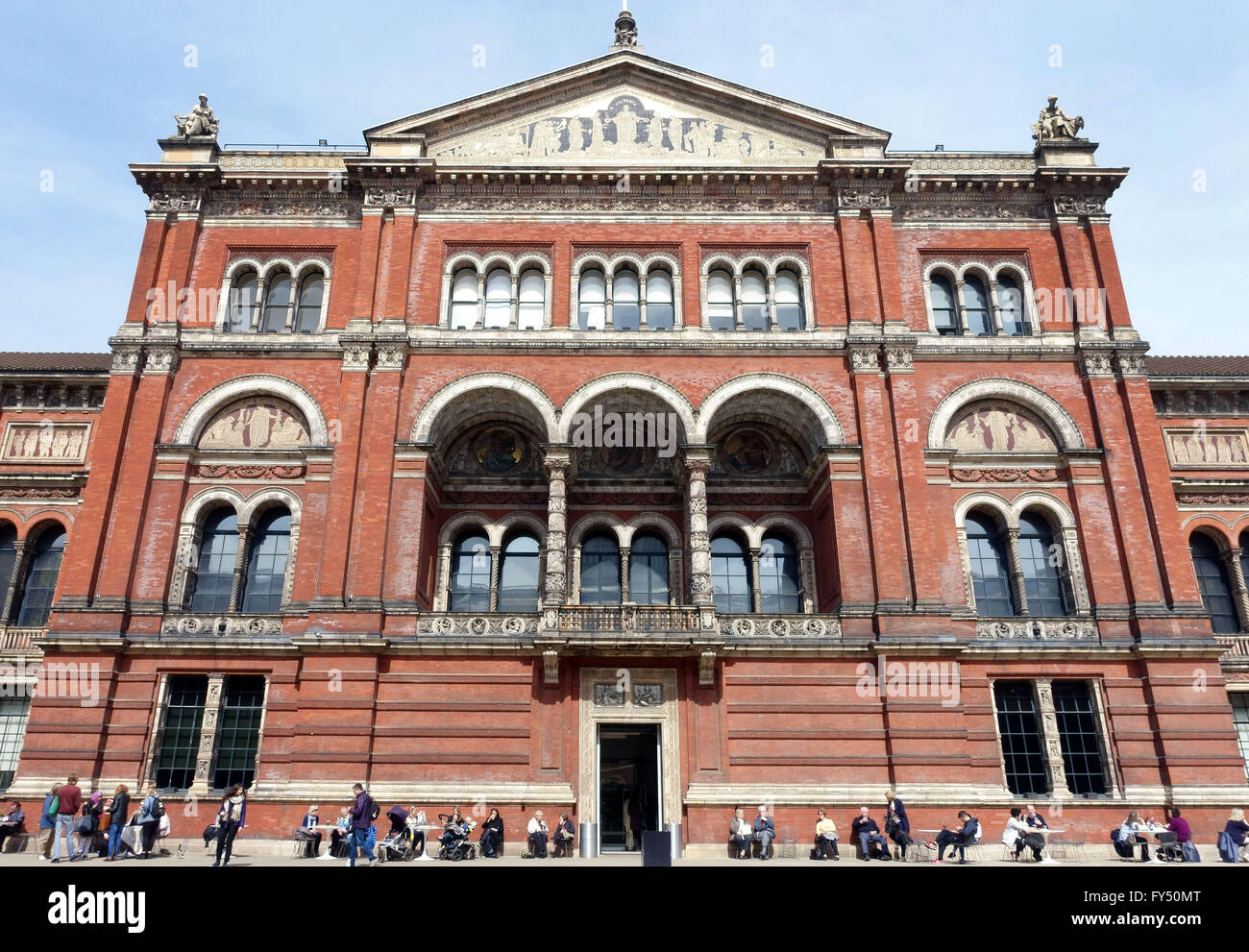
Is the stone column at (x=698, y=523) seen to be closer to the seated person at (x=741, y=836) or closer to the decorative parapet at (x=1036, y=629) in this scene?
the seated person at (x=741, y=836)

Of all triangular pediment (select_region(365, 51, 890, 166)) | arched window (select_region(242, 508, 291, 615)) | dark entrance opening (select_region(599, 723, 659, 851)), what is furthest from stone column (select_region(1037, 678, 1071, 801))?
arched window (select_region(242, 508, 291, 615))

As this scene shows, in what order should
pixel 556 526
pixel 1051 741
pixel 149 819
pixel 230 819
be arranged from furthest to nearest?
pixel 556 526 < pixel 1051 741 < pixel 149 819 < pixel 230 819

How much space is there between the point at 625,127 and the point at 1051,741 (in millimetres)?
22760

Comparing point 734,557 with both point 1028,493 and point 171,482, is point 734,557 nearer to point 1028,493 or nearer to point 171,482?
point 1028,493

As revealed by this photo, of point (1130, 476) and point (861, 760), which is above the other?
point (1130, 476)

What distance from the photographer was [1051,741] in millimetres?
22172

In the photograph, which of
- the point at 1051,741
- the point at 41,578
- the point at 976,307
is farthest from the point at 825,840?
the point at 41,578

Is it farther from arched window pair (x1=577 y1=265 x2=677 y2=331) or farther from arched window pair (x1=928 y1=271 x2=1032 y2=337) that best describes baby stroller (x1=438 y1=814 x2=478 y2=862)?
arched window pair (x1=928 y1=271 x2=1032 y2=337)

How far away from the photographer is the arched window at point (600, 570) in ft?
84.9

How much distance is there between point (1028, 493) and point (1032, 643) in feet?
15.0

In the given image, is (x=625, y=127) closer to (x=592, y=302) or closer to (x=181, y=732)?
(x=592, y=302)
